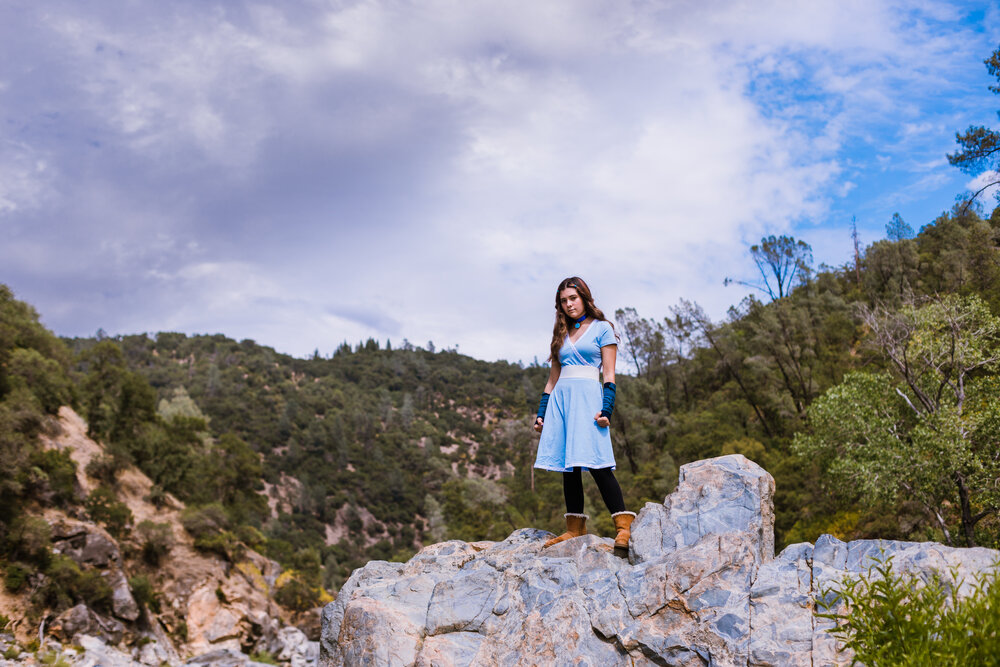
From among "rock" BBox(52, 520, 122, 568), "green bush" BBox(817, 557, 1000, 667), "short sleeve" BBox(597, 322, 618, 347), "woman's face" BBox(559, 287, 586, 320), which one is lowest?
"rock" BBox(52, 520, 122, 568)

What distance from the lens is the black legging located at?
5688 mm

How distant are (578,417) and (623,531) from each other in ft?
3.65

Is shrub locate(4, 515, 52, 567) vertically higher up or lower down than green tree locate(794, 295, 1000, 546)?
lower down

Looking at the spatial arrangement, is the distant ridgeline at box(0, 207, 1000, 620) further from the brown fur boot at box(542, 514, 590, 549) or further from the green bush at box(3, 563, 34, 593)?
the brown fur boot at box(542, 514, 590, 549)

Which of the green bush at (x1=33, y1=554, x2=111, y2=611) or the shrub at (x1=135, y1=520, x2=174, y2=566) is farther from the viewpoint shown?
the shrub at (x1=135, y1=520, x2=174, y2=566)

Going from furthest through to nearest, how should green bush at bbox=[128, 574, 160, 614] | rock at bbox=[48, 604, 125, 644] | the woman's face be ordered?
green bush at bbox=[128, 574, 160, 614] → rock at bbox=[48, 604, 125, 644] → the woman's face

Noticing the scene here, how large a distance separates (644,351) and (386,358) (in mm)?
95882

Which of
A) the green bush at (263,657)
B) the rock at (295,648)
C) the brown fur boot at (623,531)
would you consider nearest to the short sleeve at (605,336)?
the brown fur boot at (623,531)

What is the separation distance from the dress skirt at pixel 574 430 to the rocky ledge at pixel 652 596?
68 cm

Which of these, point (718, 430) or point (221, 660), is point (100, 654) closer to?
point (221, 660)

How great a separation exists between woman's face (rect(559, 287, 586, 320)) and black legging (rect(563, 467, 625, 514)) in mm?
1560

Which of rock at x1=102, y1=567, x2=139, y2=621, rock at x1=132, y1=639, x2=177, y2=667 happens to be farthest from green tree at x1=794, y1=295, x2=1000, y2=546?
rock at x1=102, y1=567, x2=139, y2=621

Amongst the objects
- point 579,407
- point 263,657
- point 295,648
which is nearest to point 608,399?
point 579,407

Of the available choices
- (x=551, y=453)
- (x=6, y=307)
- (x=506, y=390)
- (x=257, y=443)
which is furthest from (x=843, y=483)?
(x=506, y=390)
